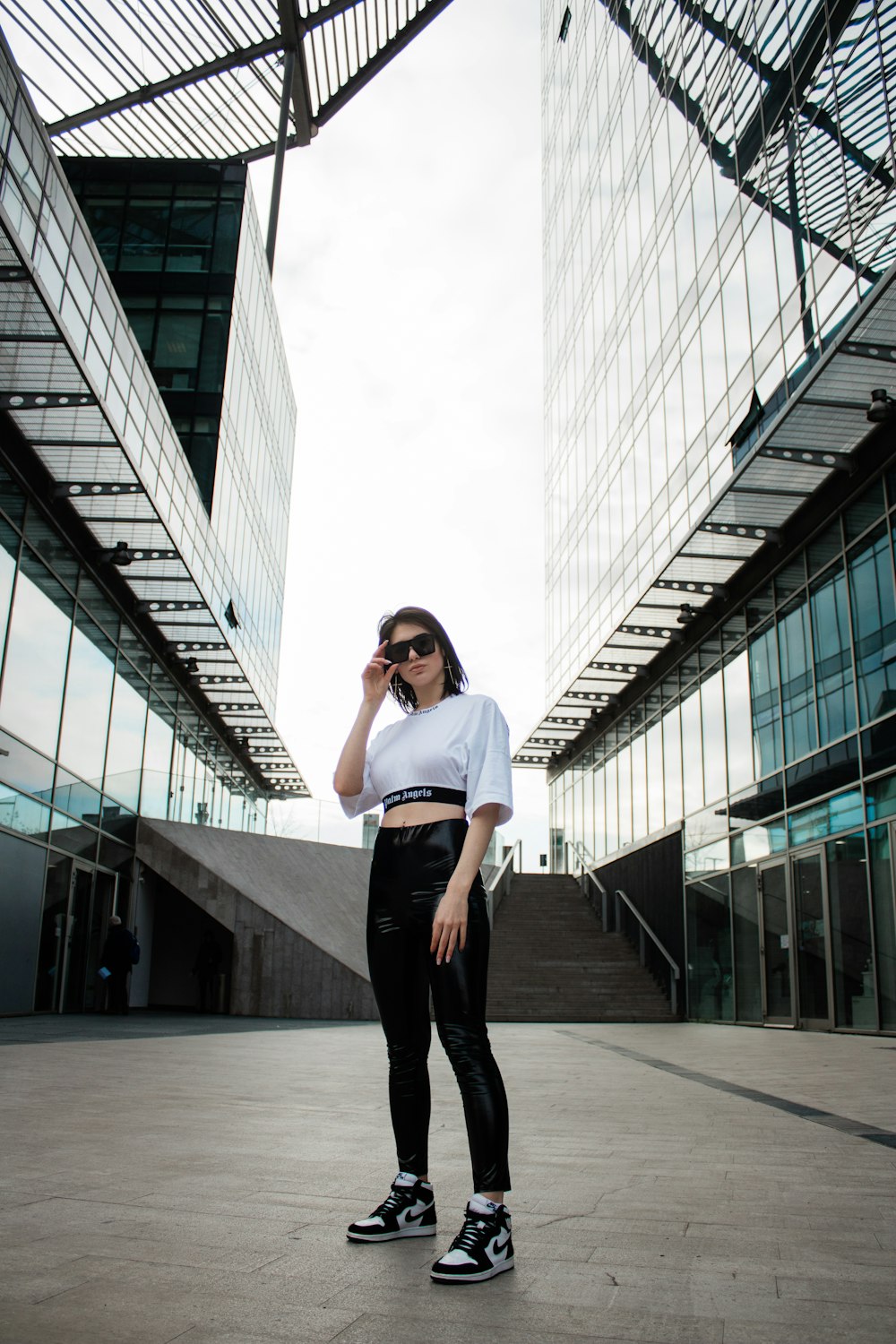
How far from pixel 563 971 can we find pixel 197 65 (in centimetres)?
3291

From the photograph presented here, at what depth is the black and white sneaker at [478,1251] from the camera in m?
2.33

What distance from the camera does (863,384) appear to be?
1245 centimetres

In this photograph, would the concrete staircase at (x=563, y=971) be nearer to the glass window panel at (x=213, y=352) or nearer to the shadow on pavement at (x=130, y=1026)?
the shadow on pavement at (x=130, y=1026)

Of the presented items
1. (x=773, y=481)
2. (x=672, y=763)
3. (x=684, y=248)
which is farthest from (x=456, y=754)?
(x=684, y=248)

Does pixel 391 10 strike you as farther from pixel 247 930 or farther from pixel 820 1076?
pixel 820 1076

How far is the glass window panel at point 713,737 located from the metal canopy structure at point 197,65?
2689 centimetres

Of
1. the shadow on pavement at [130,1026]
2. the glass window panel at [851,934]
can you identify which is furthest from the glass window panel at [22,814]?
the glass window panel at [851,934]

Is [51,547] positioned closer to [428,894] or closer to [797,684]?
[797,684]

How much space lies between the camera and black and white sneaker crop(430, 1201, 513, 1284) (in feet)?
7.63

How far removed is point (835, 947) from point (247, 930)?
9659mm

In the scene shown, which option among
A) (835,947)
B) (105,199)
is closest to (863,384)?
(835,947)

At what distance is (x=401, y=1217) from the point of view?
275 centimetres

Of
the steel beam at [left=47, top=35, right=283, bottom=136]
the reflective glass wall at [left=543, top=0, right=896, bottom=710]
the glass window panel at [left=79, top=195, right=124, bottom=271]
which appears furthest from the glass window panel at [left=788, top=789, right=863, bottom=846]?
the steel beam at [left=47, top=35, right=283, bottom=136]

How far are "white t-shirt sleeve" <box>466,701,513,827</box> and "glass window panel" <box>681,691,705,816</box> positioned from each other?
17629 mm
